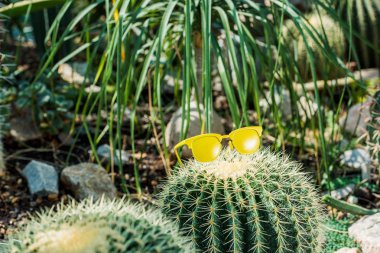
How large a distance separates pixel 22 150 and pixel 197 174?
5.43 ft

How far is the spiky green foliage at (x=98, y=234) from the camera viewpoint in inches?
59.4

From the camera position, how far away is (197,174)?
6.87 feet

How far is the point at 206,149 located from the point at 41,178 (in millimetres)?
1264

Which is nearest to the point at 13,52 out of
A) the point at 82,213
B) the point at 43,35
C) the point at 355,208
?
the point at 43,35

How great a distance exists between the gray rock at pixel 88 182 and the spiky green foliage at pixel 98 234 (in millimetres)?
1345

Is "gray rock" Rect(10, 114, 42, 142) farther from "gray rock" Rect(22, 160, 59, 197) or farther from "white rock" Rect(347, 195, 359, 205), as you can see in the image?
"white rock" Rect(347, 195, 359, 205)

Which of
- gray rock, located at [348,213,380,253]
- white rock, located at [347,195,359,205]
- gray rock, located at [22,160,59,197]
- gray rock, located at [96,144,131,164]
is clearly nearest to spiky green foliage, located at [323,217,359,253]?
gray rock, located at [348,213,380,253]

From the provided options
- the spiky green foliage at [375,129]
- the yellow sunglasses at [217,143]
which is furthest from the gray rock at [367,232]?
the yellow sunglasses at [217,143]

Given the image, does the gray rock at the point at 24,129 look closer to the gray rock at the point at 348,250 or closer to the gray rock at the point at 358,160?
the gray rock at the point at 358,160

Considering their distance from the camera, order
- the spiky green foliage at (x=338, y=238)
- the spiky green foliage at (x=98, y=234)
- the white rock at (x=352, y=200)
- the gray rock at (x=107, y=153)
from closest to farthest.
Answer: the spiky green foliage at (x=98, y=234) → the spiky green foliage at (x=338, y=238) → the white rock at (x=352, y=200) → the gray rock at (x=107, y=153)

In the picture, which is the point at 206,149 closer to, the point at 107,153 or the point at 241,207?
the point at 241,207

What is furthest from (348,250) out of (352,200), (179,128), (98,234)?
(98,234)

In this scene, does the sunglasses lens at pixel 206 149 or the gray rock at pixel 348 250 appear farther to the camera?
the gray rock at pixel 348 250

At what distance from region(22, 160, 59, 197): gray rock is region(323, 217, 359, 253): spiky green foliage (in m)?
1.16
